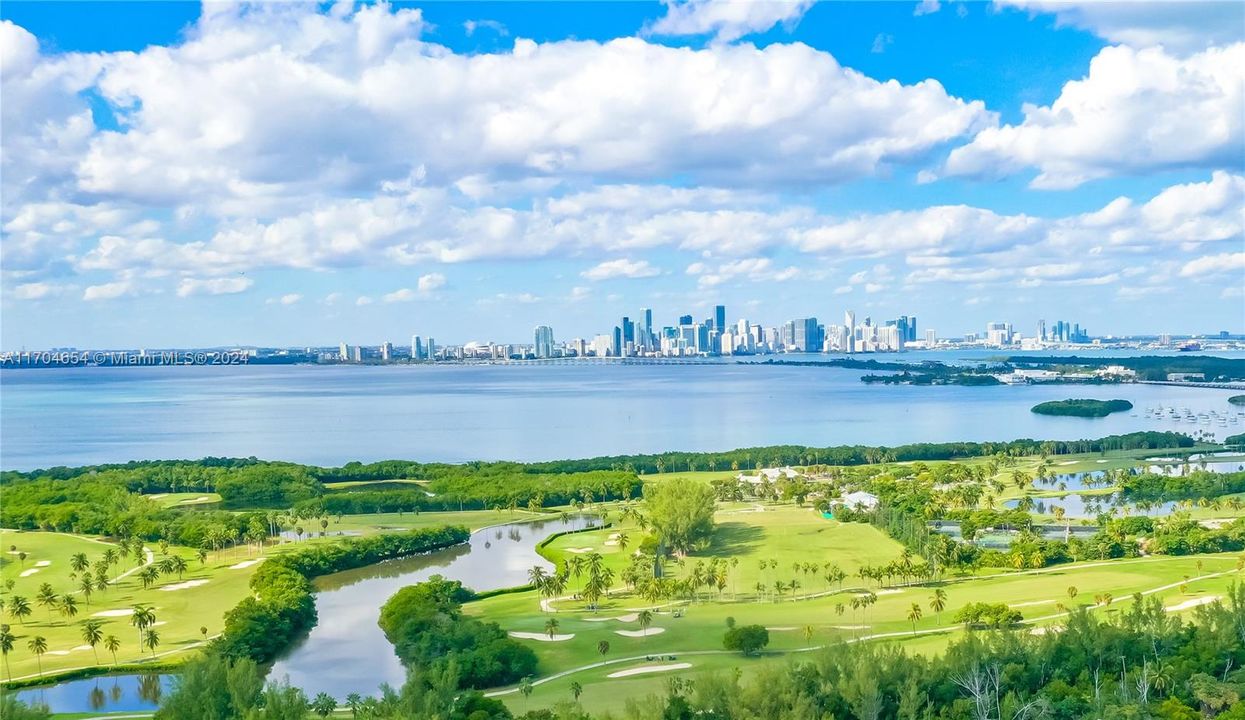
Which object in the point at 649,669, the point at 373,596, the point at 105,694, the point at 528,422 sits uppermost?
the point at 528,422

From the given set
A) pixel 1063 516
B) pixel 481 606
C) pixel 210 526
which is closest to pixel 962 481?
pixel 1063 516

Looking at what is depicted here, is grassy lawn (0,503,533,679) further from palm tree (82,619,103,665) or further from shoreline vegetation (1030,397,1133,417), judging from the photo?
shoreline vegetation (1030,397,1133,417)

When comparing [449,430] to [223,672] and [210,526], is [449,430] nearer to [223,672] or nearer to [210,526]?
[210,526]

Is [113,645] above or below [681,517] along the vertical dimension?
below

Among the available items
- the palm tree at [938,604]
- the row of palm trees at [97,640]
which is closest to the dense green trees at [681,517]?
the palm tree at [938,604]

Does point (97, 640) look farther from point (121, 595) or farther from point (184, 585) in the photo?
point (184, 585)

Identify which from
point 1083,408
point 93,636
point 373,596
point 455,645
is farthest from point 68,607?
point 1083,408

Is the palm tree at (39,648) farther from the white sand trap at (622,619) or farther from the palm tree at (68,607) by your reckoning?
the white sand trap at (622,619)
